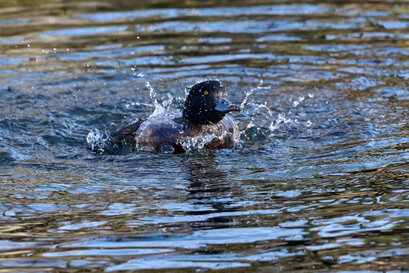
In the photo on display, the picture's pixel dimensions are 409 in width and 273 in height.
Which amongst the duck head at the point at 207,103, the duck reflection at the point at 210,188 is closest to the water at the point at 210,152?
the duck reflection at the point at 210,188

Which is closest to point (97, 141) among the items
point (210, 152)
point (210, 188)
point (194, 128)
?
point (194, 128)

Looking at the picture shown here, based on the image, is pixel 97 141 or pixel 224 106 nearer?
pixel 224 106

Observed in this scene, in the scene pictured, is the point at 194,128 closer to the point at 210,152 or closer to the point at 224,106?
the point at 210,152

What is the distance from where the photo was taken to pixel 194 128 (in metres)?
7.71

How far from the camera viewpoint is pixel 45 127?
339 inches

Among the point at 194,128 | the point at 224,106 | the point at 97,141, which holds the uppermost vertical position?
the point at 224,106

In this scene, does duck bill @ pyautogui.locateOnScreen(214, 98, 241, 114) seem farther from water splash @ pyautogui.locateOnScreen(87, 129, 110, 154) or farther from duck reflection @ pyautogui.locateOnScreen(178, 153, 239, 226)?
water splash @ pyautogui.locateOnScreen(87, 129, 110, 154)

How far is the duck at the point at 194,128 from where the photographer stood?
7.54 m

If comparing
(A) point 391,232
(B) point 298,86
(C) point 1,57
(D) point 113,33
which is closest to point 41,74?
(C) point 1,57

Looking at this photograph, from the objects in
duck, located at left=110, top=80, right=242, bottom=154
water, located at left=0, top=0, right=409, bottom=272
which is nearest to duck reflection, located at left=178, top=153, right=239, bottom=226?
water, located at left=0, top=0, right=409, bottom=272

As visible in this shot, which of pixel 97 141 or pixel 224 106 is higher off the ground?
pixel 224 106

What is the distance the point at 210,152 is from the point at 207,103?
1.79ft

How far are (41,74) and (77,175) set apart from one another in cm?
430

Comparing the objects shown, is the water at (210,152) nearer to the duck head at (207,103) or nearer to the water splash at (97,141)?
the water splash at (97,141)
